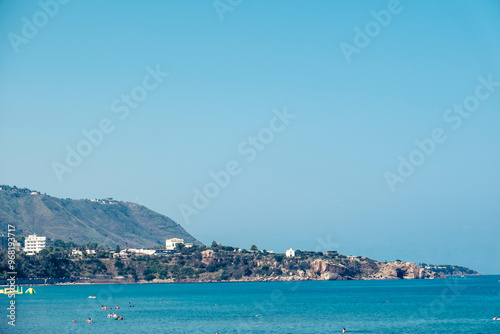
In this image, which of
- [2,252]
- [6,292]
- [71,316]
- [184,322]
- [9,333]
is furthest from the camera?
[2,252]

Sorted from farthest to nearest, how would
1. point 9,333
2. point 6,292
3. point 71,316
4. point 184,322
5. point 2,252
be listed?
1. point 2,252
2. point 6,292
3. point 71,316
4. point 184,322
5. point 9,333

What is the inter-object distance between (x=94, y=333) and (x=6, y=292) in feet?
247

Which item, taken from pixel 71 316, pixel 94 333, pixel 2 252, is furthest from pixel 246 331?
pixel 2 252

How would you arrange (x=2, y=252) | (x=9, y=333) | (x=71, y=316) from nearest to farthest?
(x=9, y=333), (x=71, y=316), (x=2, y=252)

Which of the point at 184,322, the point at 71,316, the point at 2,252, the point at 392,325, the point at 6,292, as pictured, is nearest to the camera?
the point at 392,325

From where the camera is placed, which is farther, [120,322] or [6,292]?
[6,292]

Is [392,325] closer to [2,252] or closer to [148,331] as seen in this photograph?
[148,331]

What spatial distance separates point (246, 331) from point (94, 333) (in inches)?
704

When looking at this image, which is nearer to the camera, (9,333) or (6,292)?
(9,333)

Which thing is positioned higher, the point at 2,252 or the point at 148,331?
the point at 2,252

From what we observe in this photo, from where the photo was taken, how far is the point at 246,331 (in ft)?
248

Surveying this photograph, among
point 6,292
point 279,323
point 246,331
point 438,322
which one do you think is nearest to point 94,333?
point 246,331

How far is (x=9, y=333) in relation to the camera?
7275cm

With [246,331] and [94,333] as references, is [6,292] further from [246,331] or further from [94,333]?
[246,331]
